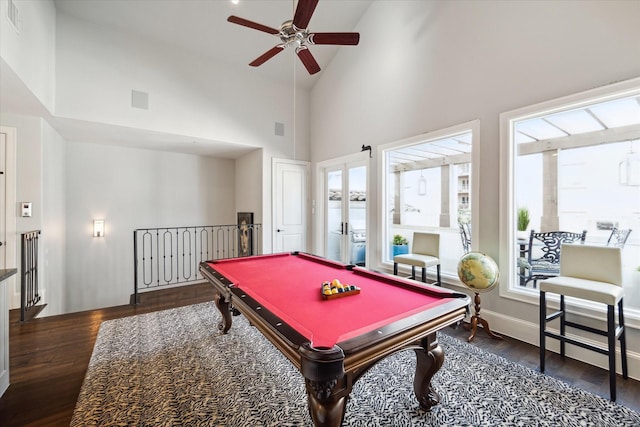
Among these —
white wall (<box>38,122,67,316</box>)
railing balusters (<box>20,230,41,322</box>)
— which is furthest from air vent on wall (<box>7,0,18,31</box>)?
railing balusters (<box>20,230,41,322</box>)

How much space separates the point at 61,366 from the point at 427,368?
3.02 metres

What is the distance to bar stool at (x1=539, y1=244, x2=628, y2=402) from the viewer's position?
211 centimetres

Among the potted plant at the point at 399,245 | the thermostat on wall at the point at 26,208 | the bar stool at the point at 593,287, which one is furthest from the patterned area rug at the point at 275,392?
the thermostat on wall at the point at 26,208

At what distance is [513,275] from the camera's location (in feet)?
10.1

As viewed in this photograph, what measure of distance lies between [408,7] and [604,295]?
4150 millimetres

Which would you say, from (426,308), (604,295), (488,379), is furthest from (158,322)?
(604,295)

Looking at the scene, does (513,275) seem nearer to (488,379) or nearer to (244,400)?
(488,379)

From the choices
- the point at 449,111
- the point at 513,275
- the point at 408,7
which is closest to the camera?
the point at 513,275

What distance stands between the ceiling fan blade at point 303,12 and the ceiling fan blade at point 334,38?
7.7 inches

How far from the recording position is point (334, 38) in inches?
114

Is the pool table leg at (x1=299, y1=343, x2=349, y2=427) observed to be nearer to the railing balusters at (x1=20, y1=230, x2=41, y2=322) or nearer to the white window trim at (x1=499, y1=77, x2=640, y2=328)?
the white window trim at (x1=499, y1=77, x2=640, y2=328)

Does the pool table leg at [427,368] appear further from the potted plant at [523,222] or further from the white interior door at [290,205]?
the white interior door at [290,205]

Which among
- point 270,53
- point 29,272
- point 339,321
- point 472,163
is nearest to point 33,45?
point 270,53

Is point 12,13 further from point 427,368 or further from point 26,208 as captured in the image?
point 427,368
